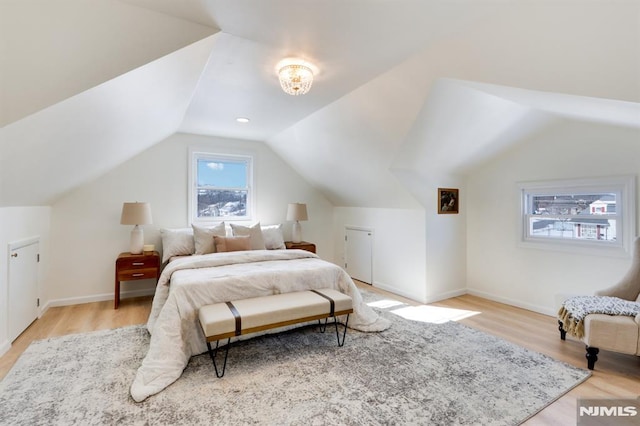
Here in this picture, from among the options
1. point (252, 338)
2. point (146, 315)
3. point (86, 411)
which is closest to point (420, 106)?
point (252, 338)

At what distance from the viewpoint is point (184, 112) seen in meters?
3.33

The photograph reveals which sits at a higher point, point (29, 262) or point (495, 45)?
point (495, 45)

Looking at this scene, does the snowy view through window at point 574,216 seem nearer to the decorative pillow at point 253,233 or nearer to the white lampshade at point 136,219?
the decorative pillow at point 253,233

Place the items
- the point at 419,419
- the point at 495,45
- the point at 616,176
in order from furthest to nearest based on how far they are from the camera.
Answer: the point at 616,176 → the point at 495,45 → the point at 419,419

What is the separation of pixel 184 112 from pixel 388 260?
3.34 metres

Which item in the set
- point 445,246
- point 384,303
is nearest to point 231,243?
point 384,303

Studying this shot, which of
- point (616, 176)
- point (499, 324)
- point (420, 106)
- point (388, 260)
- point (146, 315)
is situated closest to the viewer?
point (420, 106)

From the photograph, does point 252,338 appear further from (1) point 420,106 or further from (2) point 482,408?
(1) point 420,106

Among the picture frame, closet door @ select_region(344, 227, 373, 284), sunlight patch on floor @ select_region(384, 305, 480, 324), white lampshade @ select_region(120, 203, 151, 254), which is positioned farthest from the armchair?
white lampshade @ select_region(120, 203, 151, 254)

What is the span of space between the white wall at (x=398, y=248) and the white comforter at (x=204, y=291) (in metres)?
1.21


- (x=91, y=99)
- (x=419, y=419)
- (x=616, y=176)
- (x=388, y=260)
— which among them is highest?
(x=91, y=99)

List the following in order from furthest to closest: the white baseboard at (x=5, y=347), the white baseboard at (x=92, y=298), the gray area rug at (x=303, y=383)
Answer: the white baseboard at (x=92, y=298) → the white baseboard at (x=5, y=347) → the gray area rug at (x=303, y=383)

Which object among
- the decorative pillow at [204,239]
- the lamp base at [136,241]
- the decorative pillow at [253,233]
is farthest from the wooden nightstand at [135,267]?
the decorative pillow at [253,233]

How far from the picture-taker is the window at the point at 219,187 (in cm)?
447
